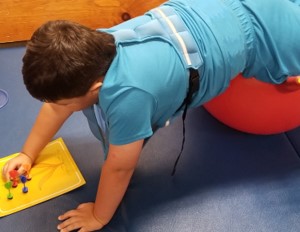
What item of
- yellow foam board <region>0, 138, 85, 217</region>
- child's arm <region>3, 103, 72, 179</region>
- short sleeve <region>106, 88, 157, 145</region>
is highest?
short sleeve <region>106, 88, 157, 145</region>

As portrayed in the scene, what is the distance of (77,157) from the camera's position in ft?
3.20

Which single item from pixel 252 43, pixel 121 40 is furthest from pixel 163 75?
pixel 252 43

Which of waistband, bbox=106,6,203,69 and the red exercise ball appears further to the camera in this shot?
the red exercise ball

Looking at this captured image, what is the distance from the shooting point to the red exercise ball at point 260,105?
88cm

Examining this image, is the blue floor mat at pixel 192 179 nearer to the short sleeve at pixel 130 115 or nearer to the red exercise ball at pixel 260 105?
the red exercise ball at pixel 260 105

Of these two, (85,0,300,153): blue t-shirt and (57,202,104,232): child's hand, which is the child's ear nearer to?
(85,0,300,153): blue t-shirt

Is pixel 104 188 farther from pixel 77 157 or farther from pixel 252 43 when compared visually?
pixel 252 43

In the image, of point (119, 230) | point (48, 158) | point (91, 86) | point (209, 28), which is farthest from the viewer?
point (48, 158)

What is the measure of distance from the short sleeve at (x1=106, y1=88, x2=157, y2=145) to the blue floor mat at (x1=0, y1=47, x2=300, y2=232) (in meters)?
0.28

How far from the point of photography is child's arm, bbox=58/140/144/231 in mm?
703

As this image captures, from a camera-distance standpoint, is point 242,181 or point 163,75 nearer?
point 163,75

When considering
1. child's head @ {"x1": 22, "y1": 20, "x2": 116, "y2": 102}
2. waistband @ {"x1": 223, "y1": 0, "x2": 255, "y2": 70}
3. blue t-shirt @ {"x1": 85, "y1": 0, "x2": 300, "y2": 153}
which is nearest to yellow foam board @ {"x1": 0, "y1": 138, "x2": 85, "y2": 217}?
blue t-shirt @ {"x1": 85, "y1": 0, "x2": 300, "y2": 153}

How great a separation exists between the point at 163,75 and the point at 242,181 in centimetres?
43

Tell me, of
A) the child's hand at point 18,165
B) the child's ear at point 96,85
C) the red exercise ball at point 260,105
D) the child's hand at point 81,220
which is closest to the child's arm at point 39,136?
the child's hand at point 18,165
